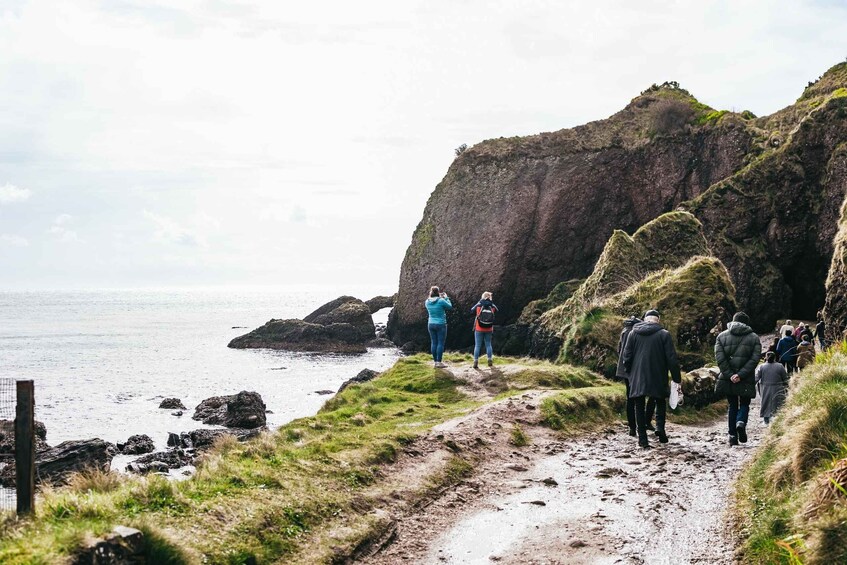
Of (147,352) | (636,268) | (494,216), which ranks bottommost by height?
(147,352)

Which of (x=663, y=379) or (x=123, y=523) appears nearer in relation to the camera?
(x=123, y=523)

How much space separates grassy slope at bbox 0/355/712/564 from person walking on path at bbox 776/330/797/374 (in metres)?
12.1

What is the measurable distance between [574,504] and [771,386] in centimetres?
723

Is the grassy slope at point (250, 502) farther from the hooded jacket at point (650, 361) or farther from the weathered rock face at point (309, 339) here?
the weathered rock face at point (309, 339)

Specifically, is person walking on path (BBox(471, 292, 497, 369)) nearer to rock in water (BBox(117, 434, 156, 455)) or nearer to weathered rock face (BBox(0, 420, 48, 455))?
rock in water (BBox(117, 434, 156, 455))

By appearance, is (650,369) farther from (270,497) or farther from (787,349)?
(787,349)

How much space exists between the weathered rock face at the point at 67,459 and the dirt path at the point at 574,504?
42.3 ft

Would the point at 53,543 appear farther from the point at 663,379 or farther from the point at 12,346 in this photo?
the point at 12,346

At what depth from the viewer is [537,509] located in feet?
35.0

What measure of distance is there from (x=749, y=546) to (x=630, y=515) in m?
2.01

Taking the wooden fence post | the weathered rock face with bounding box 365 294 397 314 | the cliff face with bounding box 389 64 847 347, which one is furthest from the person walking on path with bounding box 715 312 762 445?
the weathered rock face with bounding box 365 294 397 314

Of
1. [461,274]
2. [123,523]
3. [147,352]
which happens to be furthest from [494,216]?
[123,523]

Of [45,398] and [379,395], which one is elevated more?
[379,395]

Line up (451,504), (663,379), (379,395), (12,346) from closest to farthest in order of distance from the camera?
(451,504)
(663,379)
(379,395)
(12,346)
